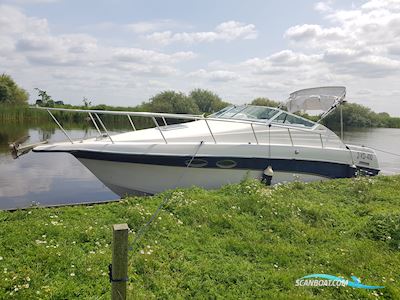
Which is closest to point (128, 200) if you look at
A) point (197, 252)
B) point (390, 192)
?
point (197, 252)

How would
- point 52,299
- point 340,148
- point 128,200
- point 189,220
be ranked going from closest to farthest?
1. point 52,299
2. point 189,220
3. point 128,200
4. point 340,148

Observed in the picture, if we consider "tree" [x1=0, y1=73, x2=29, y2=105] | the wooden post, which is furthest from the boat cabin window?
"tree" [x1=0, y1=73, x2=29, y2=105]

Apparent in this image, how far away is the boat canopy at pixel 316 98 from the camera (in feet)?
33.2

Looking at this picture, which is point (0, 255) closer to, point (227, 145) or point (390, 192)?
point (227, 145)

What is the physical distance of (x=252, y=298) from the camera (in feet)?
11.6

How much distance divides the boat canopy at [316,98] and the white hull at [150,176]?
13.1 ft

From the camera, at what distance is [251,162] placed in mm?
8148

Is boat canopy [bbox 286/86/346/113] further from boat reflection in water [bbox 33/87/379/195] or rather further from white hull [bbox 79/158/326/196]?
white hull [bbox 79/158/326/196]

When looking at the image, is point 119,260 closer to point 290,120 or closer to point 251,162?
point 251,162

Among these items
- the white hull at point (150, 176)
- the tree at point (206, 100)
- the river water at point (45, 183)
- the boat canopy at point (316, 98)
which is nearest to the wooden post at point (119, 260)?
the river water at point (45, 183)

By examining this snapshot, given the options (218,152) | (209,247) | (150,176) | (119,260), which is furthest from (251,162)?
(119,260)

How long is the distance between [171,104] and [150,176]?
30.3 meters

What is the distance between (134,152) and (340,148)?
5.74 metres

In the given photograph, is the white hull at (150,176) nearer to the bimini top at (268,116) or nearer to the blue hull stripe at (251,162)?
the blue hull stripe at (251,162)
